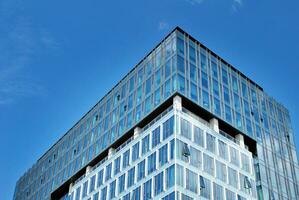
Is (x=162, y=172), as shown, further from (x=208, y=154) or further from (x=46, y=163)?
(x=46, y=163)

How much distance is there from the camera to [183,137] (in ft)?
233

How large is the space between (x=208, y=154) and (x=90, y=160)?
983 inches

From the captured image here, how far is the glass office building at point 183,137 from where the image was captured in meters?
70.8

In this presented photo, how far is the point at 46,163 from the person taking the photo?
108250mm

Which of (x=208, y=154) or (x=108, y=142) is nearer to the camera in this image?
(x=208, y=154)

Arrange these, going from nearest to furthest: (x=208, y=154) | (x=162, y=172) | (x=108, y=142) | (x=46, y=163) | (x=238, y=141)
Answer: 1. (x=162, y=172)
2. (x=208, y=154)
3. (x=238, y=141)
4. (x=108, y=142)
5. (x=46, y=163)

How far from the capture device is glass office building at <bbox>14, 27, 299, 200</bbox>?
70.8m

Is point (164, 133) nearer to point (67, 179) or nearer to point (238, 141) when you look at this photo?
point (238, 141)

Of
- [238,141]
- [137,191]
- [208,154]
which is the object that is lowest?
[137,191]

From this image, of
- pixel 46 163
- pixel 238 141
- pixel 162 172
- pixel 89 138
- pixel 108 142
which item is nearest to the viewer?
pixel 162 172

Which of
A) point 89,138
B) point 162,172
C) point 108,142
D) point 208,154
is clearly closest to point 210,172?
point 208,154

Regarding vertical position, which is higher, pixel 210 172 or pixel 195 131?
pixel 195 131

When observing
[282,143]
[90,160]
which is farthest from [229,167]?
[90,160]

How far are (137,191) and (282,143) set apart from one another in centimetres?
3110
